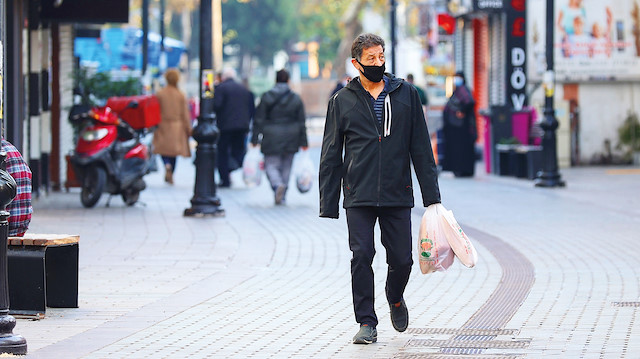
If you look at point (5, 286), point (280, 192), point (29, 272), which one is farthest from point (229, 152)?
point (5, 286)

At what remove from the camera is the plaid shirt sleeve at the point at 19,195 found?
8430 millimetres

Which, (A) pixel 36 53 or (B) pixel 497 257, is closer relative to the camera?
(B) pixel 497 257

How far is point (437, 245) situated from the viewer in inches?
293

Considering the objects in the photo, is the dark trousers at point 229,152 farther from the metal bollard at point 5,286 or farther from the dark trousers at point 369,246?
the metal bollard at point 5,286

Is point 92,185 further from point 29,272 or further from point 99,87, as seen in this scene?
point 29,272

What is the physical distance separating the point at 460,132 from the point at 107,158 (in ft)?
28.8

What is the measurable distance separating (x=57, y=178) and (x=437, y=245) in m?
13.4

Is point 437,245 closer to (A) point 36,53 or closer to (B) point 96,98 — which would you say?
(A) point 36,53

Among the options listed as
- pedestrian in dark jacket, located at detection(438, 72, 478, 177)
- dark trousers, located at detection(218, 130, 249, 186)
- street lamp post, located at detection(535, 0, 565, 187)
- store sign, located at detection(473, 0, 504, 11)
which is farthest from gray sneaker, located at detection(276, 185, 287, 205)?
store sign, located at detection(473, 0, 504, 11)

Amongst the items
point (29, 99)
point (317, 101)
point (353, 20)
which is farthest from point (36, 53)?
point (317, 101)

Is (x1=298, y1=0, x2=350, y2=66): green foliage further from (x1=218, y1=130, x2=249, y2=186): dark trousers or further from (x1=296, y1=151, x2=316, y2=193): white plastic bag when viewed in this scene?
(x1=296, y1=151, x2=316, y2=193): white plastic bag

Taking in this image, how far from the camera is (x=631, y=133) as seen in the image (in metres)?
26.1

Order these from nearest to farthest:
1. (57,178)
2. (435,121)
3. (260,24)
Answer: (57,178) < (435,121) < (260,24)

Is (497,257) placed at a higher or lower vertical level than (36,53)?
lower
